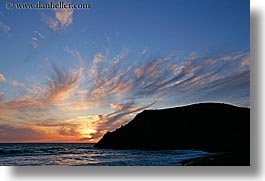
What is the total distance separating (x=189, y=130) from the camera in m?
3.23

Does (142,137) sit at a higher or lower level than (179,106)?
lower

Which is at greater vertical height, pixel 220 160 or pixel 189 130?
pixel 189 130

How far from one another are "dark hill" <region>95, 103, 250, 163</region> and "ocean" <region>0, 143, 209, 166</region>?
2.0 inches

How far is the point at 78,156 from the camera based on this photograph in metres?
3.17

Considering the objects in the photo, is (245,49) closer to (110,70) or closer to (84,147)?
(110,70)

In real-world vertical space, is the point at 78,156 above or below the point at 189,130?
below

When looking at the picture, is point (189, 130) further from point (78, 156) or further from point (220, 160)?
point (78, 156)

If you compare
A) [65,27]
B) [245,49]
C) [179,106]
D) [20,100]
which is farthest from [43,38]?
[245,49]

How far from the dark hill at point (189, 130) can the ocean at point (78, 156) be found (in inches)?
2.0

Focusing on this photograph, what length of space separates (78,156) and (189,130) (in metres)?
0.75

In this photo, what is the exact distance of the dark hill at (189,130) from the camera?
313cm

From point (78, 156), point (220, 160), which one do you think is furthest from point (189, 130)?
point (78, 156)

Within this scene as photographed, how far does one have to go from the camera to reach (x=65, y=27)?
3186 mm

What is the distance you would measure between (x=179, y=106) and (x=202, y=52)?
0.39 m
